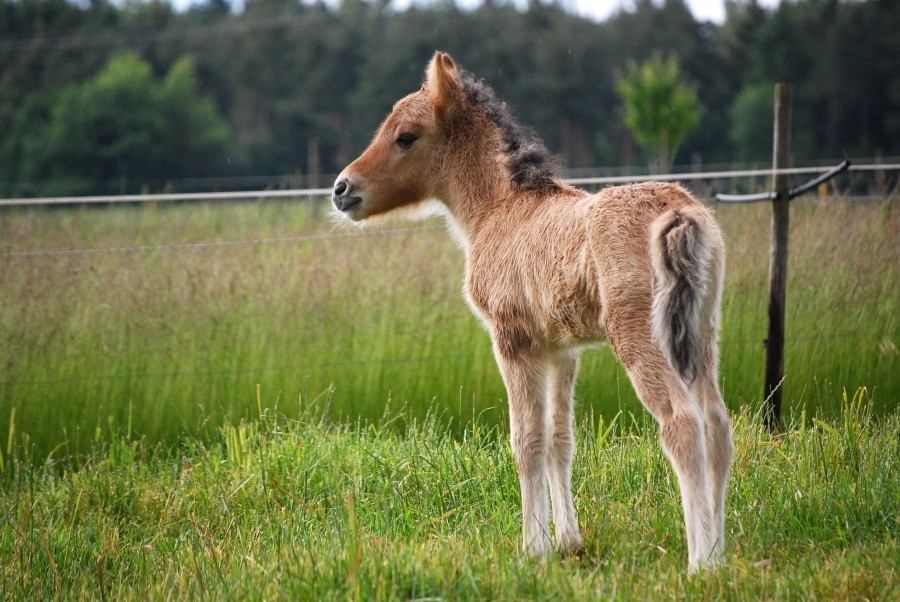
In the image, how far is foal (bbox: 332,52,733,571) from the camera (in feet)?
11.6

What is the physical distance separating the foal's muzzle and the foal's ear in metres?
0.62

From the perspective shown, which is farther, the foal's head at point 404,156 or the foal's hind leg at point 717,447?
the foal's head at point 404,156

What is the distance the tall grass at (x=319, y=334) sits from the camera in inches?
264

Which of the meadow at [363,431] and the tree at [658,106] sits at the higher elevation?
the tree at [658,106]

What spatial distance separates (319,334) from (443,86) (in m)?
3.30

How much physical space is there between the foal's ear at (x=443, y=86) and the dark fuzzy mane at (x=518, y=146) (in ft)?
0.24

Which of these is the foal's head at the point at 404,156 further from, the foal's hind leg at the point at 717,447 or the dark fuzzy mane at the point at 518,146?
the foal's hind leg at the point at 717,447

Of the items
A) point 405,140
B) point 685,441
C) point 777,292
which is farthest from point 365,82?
point 685,441

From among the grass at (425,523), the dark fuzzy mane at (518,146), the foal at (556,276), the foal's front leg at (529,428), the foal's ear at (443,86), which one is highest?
the foal's ear at (443,86)

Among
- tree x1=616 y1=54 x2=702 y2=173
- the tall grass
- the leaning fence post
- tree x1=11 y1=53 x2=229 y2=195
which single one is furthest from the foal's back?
tree x1=11 y1=53 x2=229 y2=195

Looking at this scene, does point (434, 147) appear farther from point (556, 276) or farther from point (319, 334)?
point (319, 334)

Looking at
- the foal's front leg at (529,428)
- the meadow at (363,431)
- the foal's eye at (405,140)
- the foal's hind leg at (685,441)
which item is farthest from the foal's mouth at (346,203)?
the foal's hind leg at (685,441)

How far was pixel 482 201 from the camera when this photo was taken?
4812 mm

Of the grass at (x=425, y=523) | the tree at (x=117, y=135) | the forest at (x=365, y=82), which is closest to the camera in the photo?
the grass at (x=425, y=523)
